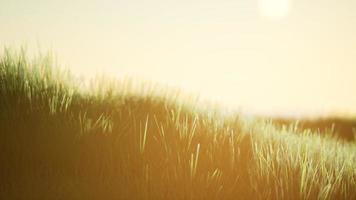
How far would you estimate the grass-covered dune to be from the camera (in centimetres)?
157

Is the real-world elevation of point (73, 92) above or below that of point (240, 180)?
above

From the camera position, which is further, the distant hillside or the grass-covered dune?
the distant hillside

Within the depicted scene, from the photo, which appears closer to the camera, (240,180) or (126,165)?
(126,165)

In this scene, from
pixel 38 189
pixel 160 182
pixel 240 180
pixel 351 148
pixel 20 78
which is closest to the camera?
pixel 38 189

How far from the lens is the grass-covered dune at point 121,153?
5.14 ft

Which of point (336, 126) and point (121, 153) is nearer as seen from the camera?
point (121, 153)

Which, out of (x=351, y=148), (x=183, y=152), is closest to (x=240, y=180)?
(x=183, y=152)

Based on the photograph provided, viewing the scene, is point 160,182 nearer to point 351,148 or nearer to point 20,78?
point 20,78

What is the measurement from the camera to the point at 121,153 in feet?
5.49

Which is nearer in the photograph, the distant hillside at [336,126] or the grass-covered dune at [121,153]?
the grass-covered dune at [121,153]

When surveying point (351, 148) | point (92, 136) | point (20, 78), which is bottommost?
point (351, 148)

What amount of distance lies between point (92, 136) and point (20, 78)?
39 centimetres

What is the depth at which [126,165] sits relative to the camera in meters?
1.64

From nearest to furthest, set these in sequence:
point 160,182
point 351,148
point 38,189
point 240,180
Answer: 1. point 38,189
2. point 160,182
3. point 240,180
4. point 351,148
